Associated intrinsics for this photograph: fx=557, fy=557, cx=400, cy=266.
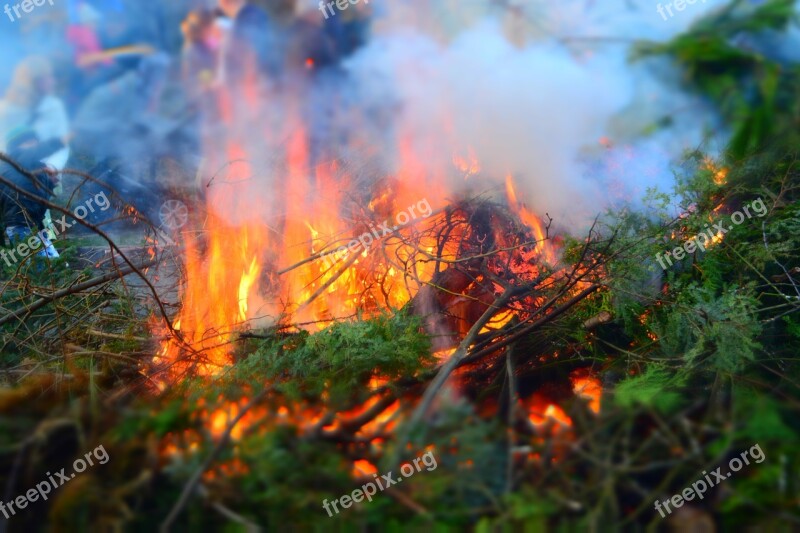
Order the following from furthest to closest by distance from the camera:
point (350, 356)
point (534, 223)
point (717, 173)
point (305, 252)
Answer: point (305, 252) → point (534, 223) → point (717, 173) → point (350, 356)

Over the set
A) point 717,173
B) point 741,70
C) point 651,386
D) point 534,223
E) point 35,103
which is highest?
point 35,103

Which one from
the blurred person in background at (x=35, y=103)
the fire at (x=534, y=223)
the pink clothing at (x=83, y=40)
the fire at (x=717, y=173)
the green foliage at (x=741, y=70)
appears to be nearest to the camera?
the green foliage at (x=741, y=70)

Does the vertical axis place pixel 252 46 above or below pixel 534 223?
above

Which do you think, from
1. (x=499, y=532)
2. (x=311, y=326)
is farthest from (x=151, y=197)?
(x=499, y=532)

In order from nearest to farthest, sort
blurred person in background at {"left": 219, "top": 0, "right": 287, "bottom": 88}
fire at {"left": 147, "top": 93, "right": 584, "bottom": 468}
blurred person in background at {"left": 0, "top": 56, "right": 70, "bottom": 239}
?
fire at {"left": 147, "top": 93, "right": 584, "bottom": 468} → blurred person in background at {"left": 219, "top": 0, "right": 287, "bottom": 88} → blurred person in background at {"left": 0, "top": 56, "right": 70, "bottom": 239}

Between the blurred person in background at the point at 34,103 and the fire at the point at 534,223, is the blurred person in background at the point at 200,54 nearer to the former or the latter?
the fire at the point at 534,223

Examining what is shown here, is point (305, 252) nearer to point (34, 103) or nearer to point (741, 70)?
point (741, 70)

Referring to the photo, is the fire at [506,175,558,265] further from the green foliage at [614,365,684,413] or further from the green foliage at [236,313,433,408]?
the green foliage at [614,365,684,413]

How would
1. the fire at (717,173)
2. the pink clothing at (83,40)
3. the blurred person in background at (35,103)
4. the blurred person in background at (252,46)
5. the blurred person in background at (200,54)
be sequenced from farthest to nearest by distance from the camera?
the blurred person in background at (35,103) → the pink clothing at (83,40) → the blurred person in background at (200,54) → the blurred person in background at (252,46) → the fire at (717,173)

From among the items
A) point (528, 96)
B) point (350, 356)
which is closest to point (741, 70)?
point (350, 356)

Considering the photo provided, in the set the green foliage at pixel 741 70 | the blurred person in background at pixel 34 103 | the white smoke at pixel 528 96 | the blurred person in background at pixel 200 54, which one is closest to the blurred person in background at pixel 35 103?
the blurred person in background at pixel 34 103

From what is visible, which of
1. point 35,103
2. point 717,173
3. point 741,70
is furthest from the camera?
point 35,103

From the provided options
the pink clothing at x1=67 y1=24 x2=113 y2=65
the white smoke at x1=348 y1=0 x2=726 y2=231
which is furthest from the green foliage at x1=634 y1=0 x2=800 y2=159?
the pink clothing at x1=67 y1=24 x2=113 y2=65

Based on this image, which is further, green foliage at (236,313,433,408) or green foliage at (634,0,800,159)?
green foliage at (236,313,433,408)
